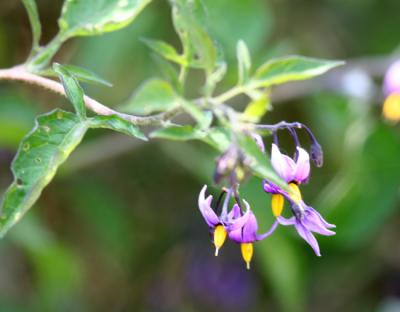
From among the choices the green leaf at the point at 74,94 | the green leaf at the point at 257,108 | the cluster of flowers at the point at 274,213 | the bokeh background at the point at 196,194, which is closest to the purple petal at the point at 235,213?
the cluster of flowers at the point at 274,213

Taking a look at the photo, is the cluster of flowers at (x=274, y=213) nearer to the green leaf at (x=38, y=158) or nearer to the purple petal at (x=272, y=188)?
the purple petal at (x=272, y=188)

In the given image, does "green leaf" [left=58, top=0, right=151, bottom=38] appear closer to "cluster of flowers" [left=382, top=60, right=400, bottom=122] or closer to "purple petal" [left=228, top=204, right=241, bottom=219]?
"purple petal" [left=228, top=204, right=241, bottom=219]

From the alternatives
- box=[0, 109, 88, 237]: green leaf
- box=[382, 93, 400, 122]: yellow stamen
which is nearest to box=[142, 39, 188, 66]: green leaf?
box=[0, 109, 88, 237]: green leaf

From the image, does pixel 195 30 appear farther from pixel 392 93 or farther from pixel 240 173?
pixel 392 93

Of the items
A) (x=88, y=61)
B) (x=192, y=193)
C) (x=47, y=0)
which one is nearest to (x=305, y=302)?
(x=192, y=193)

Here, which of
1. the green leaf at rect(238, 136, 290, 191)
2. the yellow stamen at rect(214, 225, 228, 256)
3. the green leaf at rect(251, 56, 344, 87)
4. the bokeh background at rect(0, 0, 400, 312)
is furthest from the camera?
the bokeh background at rect(0, 0, 400, 312)

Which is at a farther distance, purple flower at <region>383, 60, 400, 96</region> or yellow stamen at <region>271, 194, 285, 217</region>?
purple flower at <region>383, 60, 400, 96</region>
